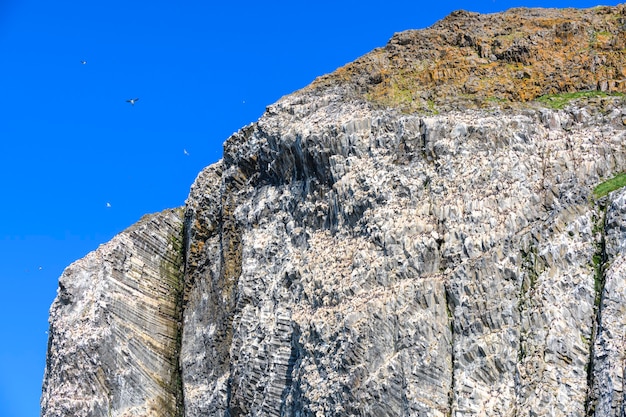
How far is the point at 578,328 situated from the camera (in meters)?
32.8

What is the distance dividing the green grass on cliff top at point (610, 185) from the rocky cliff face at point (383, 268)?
492mm

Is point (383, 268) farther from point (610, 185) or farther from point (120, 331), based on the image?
point (120, 331)

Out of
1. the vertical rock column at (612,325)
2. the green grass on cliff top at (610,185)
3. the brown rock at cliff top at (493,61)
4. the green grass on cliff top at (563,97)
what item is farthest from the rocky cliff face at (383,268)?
the green grass on cliff top at (563,97)

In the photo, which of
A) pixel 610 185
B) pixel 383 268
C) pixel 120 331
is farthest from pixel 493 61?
pixel 120 331

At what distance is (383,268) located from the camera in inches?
1505

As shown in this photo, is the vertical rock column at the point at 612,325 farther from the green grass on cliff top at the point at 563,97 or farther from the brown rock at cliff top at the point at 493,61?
the brown rock at cliff top at the point at 493,61

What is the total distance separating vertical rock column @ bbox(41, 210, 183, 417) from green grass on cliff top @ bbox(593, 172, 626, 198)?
2170 centimetres

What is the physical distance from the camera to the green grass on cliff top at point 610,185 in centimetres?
Answer: 3575

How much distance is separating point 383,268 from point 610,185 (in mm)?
8203

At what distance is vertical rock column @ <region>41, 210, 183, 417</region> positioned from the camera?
48062 mm

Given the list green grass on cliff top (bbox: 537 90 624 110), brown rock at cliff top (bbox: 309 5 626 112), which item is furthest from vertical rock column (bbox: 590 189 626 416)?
brown rock at cliff top (bbox: 309 5 626 112)

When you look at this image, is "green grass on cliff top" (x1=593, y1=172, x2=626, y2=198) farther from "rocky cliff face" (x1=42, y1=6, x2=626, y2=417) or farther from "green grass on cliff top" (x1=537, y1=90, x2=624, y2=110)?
"green grass on cliff top" (x1=537, y1=90, x2=624, y2=110)

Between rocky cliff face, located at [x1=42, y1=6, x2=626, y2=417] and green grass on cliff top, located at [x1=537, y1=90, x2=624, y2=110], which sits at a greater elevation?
green grass on cliff top, located at [x1=537, y1=90, x2=624, y2=110]

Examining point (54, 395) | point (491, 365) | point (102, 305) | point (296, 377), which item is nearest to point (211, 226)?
point (102, 305)
